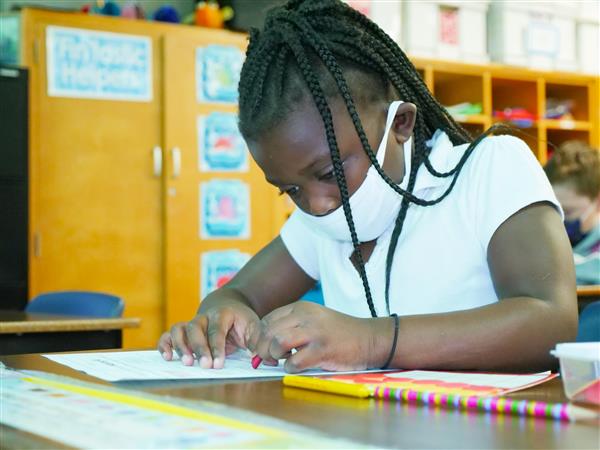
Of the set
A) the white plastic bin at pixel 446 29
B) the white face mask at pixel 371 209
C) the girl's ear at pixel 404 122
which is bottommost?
the white face mask at pixel 371 209

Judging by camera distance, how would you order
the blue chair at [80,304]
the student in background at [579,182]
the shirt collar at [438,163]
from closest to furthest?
the shirt collar at [438,163], the blue chair at [80,304], the student in background at [579,182]

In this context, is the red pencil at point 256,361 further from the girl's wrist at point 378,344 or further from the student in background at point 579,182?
the student in background at point 579,182

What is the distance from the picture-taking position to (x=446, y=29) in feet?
16.5

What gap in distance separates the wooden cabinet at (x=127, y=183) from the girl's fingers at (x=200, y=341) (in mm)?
3077

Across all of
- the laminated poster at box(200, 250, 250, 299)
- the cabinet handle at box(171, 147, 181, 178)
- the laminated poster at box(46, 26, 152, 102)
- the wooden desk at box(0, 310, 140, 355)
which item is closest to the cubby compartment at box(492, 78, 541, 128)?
the laminated poster at box(200, 250, 250, 299)

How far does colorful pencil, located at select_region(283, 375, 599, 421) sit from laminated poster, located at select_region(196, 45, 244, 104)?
147 inches

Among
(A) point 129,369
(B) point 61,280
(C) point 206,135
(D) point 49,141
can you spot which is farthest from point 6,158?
(A) point 129,369

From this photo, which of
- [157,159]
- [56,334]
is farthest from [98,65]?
[56,334]

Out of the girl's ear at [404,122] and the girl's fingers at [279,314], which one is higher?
the girl's ear at [404,122]

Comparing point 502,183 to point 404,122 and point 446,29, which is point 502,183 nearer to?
point 404,122

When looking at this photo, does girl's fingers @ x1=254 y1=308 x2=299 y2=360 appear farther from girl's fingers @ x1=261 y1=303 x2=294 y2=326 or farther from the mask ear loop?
the mask ear loop

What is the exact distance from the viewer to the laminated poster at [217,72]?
4.45m

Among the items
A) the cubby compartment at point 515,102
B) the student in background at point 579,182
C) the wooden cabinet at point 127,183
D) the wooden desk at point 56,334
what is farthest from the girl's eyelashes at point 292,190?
the cubby compartment at point 515,102

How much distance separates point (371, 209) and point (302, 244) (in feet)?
1.02
